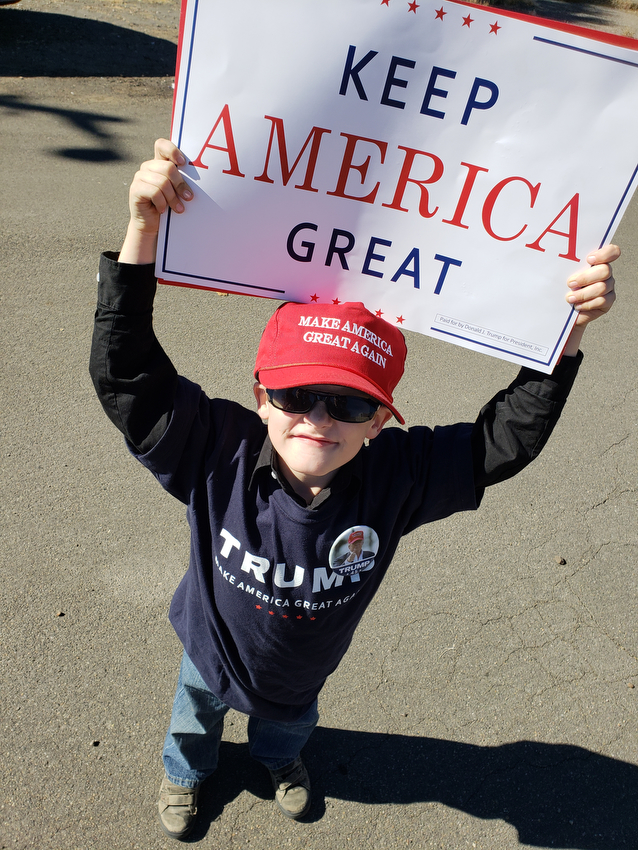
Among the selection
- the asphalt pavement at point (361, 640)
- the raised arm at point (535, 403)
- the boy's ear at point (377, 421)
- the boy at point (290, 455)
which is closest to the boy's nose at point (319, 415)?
the boy at point (290, 455)

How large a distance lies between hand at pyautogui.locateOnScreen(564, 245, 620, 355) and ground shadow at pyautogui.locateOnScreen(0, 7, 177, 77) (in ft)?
25.4

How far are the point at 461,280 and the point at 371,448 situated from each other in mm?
483

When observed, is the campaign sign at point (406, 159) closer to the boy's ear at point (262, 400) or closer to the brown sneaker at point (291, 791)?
the boy's ear at point (262, 400)

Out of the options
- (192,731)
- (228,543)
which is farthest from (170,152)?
(192,731)

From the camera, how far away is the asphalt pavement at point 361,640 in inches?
94.9

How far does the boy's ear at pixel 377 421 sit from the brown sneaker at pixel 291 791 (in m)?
1.39

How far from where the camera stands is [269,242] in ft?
5.09

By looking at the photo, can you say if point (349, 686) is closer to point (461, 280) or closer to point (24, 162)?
point (461, 280)

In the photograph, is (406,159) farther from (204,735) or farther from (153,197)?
(204,735)

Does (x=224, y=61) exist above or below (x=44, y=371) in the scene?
above

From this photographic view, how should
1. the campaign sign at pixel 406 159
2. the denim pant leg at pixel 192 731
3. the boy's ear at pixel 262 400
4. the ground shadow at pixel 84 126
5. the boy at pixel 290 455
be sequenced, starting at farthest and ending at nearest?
the ground shadow at pixel 84 126 → the denim pant leg at pixel 192 731 → the boy's ear at pixel 262 400 → the boy at pixel 290 455 → the campaign sign at pixel 406 159

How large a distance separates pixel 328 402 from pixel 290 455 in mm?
156

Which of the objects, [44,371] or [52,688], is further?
[44,371]

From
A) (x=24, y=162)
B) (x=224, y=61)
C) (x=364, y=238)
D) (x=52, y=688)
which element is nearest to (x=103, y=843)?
(x=52, y=688)
